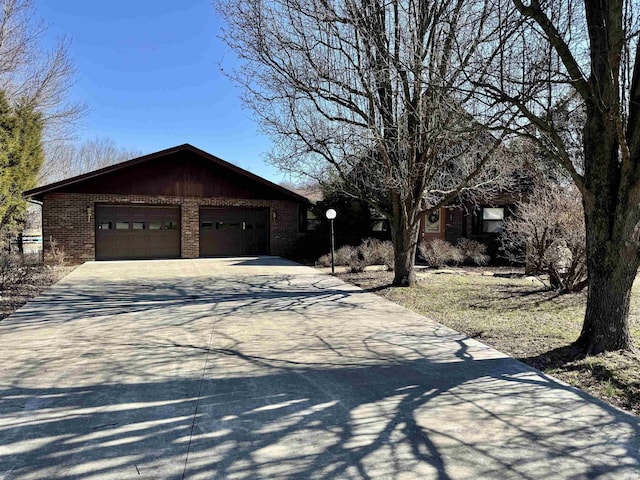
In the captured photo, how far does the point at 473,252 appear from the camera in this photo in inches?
588

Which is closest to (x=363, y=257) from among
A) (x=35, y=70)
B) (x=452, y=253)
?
(x=452, y=253)

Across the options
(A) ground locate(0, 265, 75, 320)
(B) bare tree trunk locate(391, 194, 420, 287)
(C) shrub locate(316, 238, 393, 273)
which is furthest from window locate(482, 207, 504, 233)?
(A) ground locate(0, 265, 75, 320)

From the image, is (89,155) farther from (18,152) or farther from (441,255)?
(441,255)

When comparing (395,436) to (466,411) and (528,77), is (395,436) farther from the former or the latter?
(528,77)

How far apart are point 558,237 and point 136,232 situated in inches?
561

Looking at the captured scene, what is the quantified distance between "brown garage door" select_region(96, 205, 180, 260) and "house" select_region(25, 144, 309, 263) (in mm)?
34

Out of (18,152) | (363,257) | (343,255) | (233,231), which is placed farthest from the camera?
(233,231)

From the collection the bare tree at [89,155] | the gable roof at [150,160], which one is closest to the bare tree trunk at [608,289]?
the gable roof at [150,160]

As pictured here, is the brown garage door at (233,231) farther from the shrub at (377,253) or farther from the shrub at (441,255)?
the shrub at (441,255)

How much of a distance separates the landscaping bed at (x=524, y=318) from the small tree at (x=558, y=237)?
1.43 feet

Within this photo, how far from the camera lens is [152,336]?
5.48 meters

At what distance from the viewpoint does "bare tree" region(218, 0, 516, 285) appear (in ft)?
25.3

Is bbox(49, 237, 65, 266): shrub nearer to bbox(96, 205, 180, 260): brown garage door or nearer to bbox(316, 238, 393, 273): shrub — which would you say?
bbox(96, 205, 180, 260): brown garage door

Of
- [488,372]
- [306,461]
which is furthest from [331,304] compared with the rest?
[306,461]
